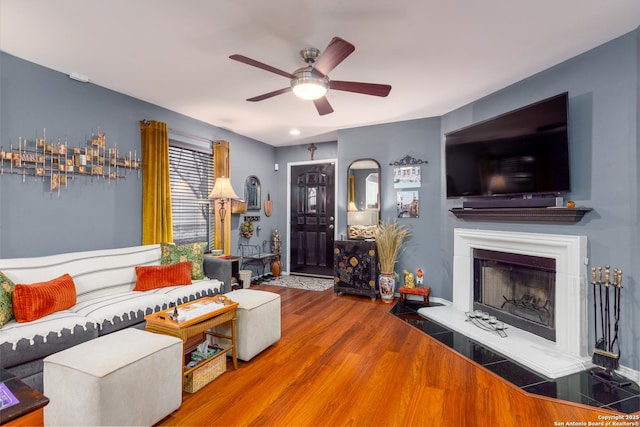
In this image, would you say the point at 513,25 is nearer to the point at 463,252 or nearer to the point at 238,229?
the point at 463,252

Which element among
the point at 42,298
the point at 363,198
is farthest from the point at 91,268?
the point at 363,198

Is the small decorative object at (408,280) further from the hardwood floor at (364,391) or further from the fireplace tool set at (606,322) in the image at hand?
the fireplace tool set at (606,322)

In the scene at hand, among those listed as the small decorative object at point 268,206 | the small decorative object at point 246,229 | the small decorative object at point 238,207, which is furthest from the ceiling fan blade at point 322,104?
the small decorative object at point 268,206

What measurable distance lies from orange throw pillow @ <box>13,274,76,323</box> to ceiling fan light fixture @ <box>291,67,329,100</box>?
245 centimetres

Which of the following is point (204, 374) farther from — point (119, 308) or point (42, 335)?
point (42, 335)

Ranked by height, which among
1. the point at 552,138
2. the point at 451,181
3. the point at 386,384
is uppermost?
the point at 552,138

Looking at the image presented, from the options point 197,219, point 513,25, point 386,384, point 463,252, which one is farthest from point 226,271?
point 513,25

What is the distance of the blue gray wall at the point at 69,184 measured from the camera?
2.59m

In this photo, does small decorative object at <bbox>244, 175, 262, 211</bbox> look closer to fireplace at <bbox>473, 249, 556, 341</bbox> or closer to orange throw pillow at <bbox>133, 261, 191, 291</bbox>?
orange throw pillow at <bbox>133, 261, 191, 291</bbox>

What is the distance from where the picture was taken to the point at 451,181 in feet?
12.4

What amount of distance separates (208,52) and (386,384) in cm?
299

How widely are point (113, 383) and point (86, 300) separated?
1.55 m

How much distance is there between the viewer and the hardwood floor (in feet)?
6.06

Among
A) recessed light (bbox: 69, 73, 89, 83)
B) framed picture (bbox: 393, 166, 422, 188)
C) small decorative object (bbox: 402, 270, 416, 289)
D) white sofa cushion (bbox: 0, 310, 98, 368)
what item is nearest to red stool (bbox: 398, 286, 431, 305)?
small decorative object (bbox: 402, 270, 416, 289)
